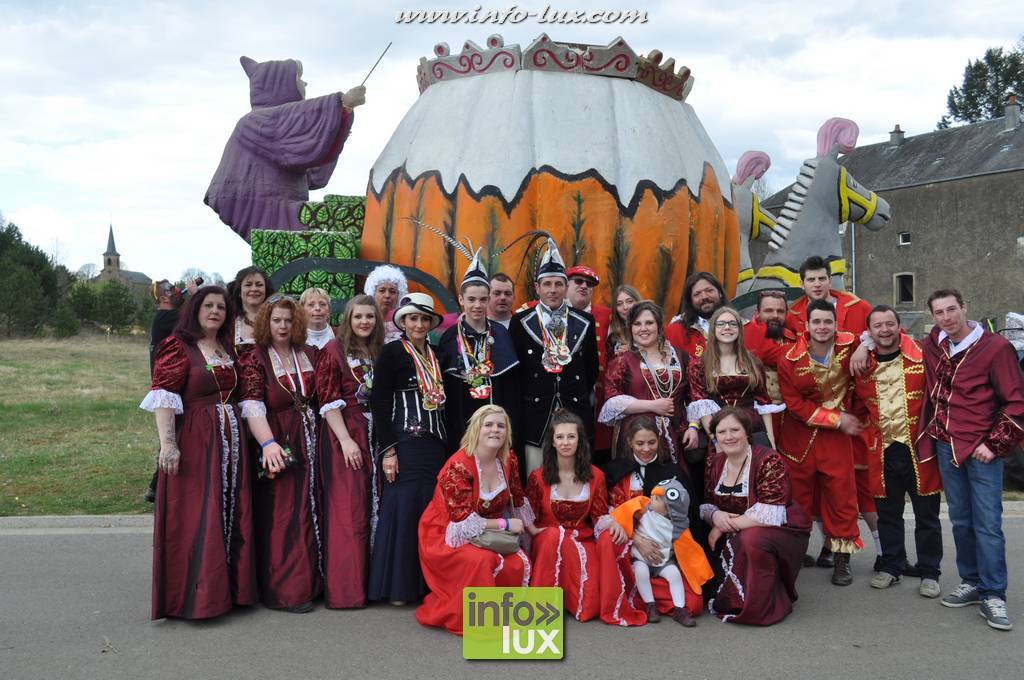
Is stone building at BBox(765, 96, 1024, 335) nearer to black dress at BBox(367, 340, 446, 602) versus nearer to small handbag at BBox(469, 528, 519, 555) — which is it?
black dress at BBox(367, 340, 446, 602)

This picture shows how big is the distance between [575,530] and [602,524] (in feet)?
0.44

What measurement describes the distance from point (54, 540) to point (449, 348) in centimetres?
292

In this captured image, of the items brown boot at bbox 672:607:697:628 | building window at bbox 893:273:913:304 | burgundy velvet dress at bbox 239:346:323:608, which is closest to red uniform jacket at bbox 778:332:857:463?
brown boot at bbox 672:607:697:628

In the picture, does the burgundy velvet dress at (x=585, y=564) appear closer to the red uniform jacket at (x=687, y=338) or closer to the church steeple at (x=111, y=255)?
the red uniform jacket at (x=687, y=338)

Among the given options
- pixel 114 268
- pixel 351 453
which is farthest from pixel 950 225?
pixel 114 268

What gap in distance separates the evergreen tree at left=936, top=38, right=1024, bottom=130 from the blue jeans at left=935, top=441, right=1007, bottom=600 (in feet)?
140

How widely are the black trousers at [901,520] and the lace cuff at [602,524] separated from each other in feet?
4.97

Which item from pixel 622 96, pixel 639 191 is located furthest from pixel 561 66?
pixel 639 191

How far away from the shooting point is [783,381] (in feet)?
15.2

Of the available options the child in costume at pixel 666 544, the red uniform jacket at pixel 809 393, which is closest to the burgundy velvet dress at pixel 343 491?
the child in costume at pixel 666 544

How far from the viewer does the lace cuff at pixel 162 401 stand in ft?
12.6

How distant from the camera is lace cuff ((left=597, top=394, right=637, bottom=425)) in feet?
13.9

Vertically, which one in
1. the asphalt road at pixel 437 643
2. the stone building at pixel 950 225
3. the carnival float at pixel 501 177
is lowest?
the asphalt road at pixel 437 643

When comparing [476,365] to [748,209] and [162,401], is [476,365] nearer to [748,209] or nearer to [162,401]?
[162,401]
